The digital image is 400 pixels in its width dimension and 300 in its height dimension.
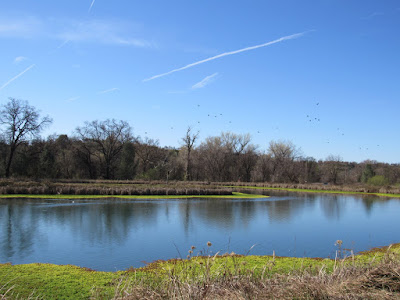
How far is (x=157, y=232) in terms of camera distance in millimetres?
12375

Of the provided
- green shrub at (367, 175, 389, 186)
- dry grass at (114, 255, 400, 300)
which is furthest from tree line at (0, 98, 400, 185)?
dry grass at (114, 255, 400, 300)

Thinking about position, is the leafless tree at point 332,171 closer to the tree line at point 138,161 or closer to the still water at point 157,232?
the tree line at point 138,161

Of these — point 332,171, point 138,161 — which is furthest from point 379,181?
point 138,161

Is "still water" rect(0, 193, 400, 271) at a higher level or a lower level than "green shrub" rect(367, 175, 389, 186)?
lower

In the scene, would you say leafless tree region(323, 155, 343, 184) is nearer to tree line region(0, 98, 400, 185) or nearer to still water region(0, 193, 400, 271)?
tree line region(0, 98, 400, 185)

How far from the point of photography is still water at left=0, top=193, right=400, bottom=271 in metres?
9.31

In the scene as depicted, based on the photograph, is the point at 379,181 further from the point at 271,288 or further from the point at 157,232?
the point at 271,288

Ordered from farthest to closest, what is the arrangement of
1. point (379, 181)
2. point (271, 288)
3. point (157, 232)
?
Result: point (379, 181) → point (157, 232) → point (271, 288)

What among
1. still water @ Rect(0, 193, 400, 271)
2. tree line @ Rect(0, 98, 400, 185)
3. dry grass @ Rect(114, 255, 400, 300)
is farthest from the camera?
tree line @ Rect(0, 98, 400, 185)

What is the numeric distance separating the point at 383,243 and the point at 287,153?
51592 mm

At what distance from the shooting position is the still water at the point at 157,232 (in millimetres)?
9312

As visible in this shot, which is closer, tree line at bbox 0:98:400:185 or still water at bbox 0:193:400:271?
still water at bbox 0:193:400:271

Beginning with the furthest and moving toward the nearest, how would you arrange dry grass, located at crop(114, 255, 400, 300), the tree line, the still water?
1. the tree line
2. the still water
3. dry grass, located at crop(114, 255, 400, 300)

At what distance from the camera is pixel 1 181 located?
2458 cm
